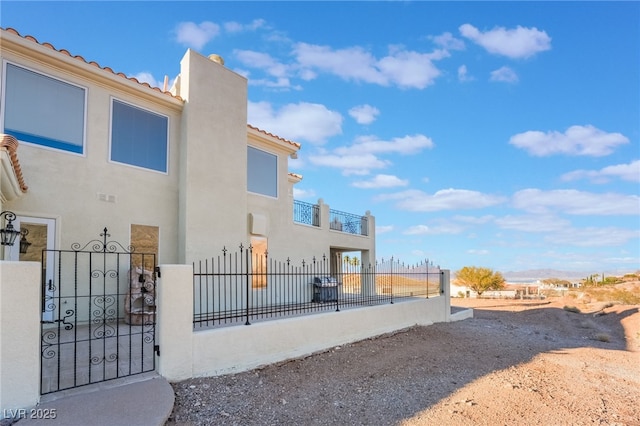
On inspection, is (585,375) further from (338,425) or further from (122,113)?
(122,113)

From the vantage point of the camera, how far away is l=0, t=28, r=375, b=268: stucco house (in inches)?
306

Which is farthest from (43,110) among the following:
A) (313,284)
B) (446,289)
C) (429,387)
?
(446,289)

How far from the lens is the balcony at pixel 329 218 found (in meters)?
14.4

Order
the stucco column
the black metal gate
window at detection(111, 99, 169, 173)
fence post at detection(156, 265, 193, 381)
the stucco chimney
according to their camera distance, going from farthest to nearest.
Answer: the stucco chimney → window at detection(111, 99, 169, 173) → fence post at detection(156, 265, 193, 381) → the black metal gate → the stucco column

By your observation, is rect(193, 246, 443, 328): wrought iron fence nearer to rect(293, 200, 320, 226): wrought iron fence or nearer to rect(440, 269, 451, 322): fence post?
rect(440, 269, 451, 322): fence post

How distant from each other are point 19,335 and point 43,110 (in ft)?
20.6

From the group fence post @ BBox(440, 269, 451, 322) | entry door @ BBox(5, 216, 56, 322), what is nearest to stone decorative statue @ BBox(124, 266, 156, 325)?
entry door @ BBox(5, 216, 56, 322)

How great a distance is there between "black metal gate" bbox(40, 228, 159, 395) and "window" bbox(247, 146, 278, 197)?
4.25 meters

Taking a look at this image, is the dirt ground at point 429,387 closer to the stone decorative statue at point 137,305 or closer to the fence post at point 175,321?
the fence post at point 175,321

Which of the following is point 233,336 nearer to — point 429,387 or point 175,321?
point 175,321

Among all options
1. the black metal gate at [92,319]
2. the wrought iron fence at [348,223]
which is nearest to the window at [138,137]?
the black metal gate at [92,319]

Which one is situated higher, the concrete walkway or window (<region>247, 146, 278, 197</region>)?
window (<region>247, 146, 278, 197</region>)

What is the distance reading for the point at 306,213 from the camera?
1463cm

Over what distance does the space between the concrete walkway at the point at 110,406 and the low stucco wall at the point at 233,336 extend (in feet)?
2.16
